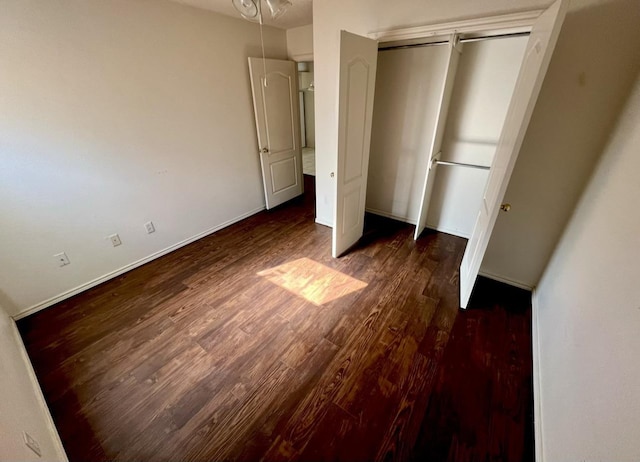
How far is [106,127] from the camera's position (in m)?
2.08

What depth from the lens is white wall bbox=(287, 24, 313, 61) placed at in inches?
121

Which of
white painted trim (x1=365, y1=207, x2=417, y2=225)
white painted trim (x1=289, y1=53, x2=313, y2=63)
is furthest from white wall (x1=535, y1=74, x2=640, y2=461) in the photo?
white painted trim (x1=289, y1=53, x2=313, y2=63)

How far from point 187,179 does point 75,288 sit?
139 cm

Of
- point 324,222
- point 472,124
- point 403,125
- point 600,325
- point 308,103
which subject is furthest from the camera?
point 308,103

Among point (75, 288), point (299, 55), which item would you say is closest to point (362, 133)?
point (299, 55)

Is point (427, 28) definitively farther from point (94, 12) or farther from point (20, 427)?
point (20, 427)

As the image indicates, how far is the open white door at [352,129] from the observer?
190 centimetres

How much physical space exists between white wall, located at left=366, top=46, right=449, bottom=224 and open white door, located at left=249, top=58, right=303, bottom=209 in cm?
122

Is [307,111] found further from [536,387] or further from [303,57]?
[536,387]

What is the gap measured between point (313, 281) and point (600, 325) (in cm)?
178

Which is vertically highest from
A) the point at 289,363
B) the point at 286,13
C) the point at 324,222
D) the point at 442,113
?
the point at 286,13

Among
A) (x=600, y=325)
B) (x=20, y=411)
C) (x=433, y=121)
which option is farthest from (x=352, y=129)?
(x=20, y=411)

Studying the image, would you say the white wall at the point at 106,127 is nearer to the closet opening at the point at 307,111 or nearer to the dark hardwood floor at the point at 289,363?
the dark hardwood floor at the point at 289,363

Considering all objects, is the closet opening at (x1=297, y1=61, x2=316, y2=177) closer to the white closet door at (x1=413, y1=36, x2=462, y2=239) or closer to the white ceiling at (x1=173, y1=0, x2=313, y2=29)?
the white ceiling at (x1=173, y1=0, x2=313, y2=29)
